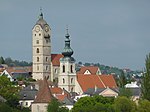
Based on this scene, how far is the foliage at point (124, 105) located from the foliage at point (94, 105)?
944 millimetres

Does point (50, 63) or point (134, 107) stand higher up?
point (50, 63)

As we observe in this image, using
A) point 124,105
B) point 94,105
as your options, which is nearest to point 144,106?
point 124,105

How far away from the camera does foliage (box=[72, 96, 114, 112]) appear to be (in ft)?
286

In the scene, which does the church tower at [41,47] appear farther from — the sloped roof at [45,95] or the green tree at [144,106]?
the green tree at [144,106]

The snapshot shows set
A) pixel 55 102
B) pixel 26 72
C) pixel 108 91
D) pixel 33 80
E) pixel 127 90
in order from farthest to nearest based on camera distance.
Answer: pixel 26 72 < pixel 33 80 < pixel 108 91 < pixel 127 90 < pixel 55 102

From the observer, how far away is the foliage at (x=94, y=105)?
87312 millimetres

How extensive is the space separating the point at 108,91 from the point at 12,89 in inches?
880

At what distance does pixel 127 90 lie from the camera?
3900 inches

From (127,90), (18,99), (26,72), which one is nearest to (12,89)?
(18,99)

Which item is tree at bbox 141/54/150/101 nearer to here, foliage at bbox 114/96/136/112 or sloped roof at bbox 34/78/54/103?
foliage at bbox 114/96/136/112

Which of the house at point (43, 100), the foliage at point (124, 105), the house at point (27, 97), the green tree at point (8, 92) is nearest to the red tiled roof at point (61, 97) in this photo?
the house at point (27, 97)

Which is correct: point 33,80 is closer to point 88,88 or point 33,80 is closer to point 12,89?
point 88,88

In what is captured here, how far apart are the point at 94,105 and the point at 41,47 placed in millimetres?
53411

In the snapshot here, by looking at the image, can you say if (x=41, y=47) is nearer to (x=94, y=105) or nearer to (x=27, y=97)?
(x=27, y=97)
